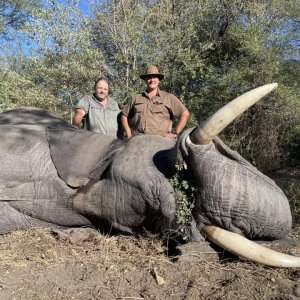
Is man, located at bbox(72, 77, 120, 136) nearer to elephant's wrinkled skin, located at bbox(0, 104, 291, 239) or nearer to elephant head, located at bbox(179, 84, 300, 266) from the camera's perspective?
elephant's wrinkled skin, located at bbox(0, 104, 291, 239)

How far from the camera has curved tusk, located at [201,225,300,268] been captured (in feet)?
10.6

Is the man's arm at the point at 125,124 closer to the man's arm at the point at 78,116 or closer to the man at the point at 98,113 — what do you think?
the man at the point at 98,113

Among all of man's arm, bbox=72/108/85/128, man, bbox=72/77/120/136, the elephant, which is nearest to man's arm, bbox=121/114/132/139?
man, bbox=72/77/120/136

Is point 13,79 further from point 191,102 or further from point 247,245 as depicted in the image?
point 247,245

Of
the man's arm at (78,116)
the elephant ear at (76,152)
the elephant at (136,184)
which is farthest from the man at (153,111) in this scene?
the elephant ear at (76,152)

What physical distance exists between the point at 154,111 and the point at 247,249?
3329 mm

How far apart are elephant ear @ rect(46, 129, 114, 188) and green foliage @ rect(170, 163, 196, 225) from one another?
91 cm

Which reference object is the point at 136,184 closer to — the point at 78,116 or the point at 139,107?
the point at 139,107

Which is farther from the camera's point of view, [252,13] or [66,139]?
[252,13]

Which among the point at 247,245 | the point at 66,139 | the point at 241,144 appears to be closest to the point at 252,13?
the point at 241,144

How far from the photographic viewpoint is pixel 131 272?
11.3ft

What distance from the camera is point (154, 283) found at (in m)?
3.29

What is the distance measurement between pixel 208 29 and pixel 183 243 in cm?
1233

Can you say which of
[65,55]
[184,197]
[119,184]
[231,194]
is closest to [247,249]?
[231,194]
